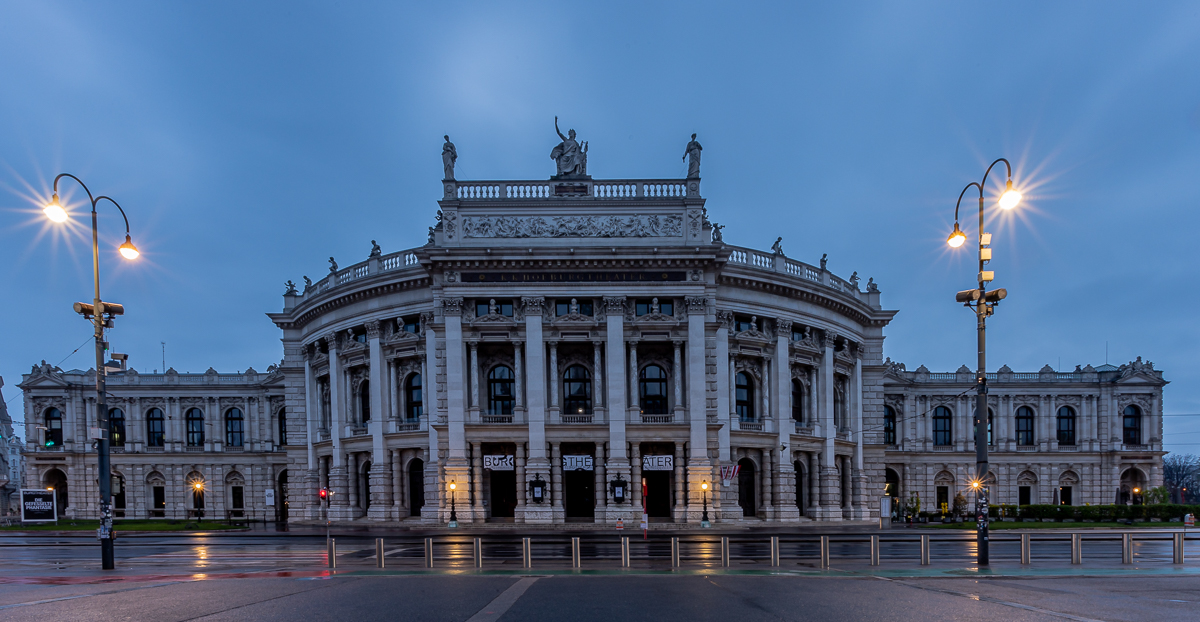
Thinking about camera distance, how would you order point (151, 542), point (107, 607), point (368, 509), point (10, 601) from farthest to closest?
point (368, 509) → point (151, 542) → point (10, 601) → point (107, 607)

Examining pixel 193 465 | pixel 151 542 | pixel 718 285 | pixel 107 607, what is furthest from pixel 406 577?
pixel 193 465

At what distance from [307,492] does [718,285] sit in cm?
3220

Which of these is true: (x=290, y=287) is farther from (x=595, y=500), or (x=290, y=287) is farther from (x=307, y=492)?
(x=595, y=500)

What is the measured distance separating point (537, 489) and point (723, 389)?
40.5ft

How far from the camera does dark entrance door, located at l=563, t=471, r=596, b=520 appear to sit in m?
38.0

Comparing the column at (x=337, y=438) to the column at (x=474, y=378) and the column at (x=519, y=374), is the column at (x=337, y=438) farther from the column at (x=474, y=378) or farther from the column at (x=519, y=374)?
the column at (x=519, y=374)

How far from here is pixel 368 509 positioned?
40.4 meters

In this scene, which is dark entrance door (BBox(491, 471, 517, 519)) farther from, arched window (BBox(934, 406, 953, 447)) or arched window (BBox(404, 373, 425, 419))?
arched window (BBox(934, 406, 953, 447))

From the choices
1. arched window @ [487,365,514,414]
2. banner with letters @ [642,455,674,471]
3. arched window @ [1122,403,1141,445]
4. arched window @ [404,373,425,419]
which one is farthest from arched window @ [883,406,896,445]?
arched window @ [404,373,425,419]

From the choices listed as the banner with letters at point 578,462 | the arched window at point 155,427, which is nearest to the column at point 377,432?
the banner with letters at point 578,462

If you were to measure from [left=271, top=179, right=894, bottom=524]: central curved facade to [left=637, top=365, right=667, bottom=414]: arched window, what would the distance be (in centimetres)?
12

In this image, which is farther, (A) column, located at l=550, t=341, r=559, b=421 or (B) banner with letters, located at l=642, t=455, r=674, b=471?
(A) column, located at l=550, t=341, r=559, b=421

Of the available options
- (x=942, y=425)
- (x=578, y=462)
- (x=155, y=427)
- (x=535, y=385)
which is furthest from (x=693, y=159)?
(x=155, y=427)

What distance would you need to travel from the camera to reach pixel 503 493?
38438 mm
